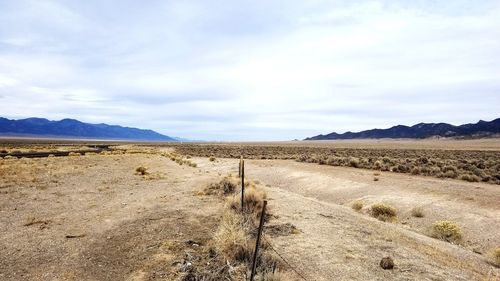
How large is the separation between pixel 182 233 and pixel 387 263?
566cm

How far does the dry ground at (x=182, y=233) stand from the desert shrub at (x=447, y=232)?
407mm

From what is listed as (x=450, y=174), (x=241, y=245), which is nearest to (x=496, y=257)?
(x=241, y=245)

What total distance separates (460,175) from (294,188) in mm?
13224

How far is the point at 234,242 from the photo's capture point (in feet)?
31.6

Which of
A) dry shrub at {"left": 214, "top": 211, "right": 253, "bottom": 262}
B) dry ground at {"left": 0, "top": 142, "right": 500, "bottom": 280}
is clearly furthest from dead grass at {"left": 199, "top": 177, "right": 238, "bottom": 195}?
dry shrub at {"left": 214, "top": 211, "right": 253, "bottom": 262}

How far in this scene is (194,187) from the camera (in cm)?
2033

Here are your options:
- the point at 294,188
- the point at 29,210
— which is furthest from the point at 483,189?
the point at 29,210

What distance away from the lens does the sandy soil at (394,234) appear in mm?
9383

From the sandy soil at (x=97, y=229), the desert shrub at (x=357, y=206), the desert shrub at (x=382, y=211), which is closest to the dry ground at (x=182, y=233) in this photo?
the sandy soil at (x=97, y=229)

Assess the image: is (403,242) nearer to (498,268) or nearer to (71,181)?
(498,268)

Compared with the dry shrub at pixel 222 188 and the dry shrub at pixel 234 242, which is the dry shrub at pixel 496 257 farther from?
the dry shrub at pixel 222 188

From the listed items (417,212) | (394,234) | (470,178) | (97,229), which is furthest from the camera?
(470,178)

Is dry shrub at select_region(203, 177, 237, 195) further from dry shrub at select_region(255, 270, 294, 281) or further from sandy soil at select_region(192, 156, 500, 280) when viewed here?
dry shrub at select_region(255, 270, 294, 281)

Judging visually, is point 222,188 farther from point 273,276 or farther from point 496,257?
point 496,257
